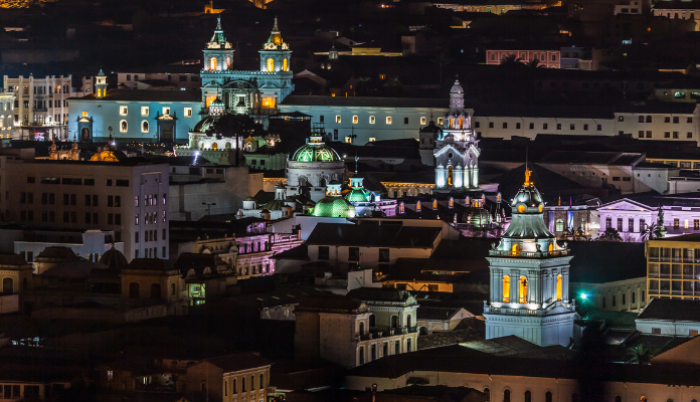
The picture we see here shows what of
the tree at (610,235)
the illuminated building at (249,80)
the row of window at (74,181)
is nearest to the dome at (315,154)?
the tree at (610,235)

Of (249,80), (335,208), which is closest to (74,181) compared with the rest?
(335,208)

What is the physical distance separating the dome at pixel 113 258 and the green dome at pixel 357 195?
1745 centimetres

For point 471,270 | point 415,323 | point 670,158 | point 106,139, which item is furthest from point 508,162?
point 415,323

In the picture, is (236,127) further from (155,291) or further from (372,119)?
(155,291)

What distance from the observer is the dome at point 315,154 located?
10331 centimetres

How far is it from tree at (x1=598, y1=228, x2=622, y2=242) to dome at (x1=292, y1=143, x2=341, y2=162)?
13.6 m

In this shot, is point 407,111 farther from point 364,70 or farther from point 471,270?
point 471,270

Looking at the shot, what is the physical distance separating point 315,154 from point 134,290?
31.2 meters

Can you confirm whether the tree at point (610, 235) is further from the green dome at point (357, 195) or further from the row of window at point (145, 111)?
the row of window at point (145, 111)

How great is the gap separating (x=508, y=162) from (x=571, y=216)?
20568 mm

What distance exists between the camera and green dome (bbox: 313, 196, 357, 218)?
92.4 meters

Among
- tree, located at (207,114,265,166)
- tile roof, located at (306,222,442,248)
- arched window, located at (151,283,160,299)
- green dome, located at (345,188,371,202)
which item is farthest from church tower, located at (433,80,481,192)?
arched window, located at (151,283,160,299)

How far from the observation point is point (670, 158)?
11881 centimetres

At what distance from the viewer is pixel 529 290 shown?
65.6m
